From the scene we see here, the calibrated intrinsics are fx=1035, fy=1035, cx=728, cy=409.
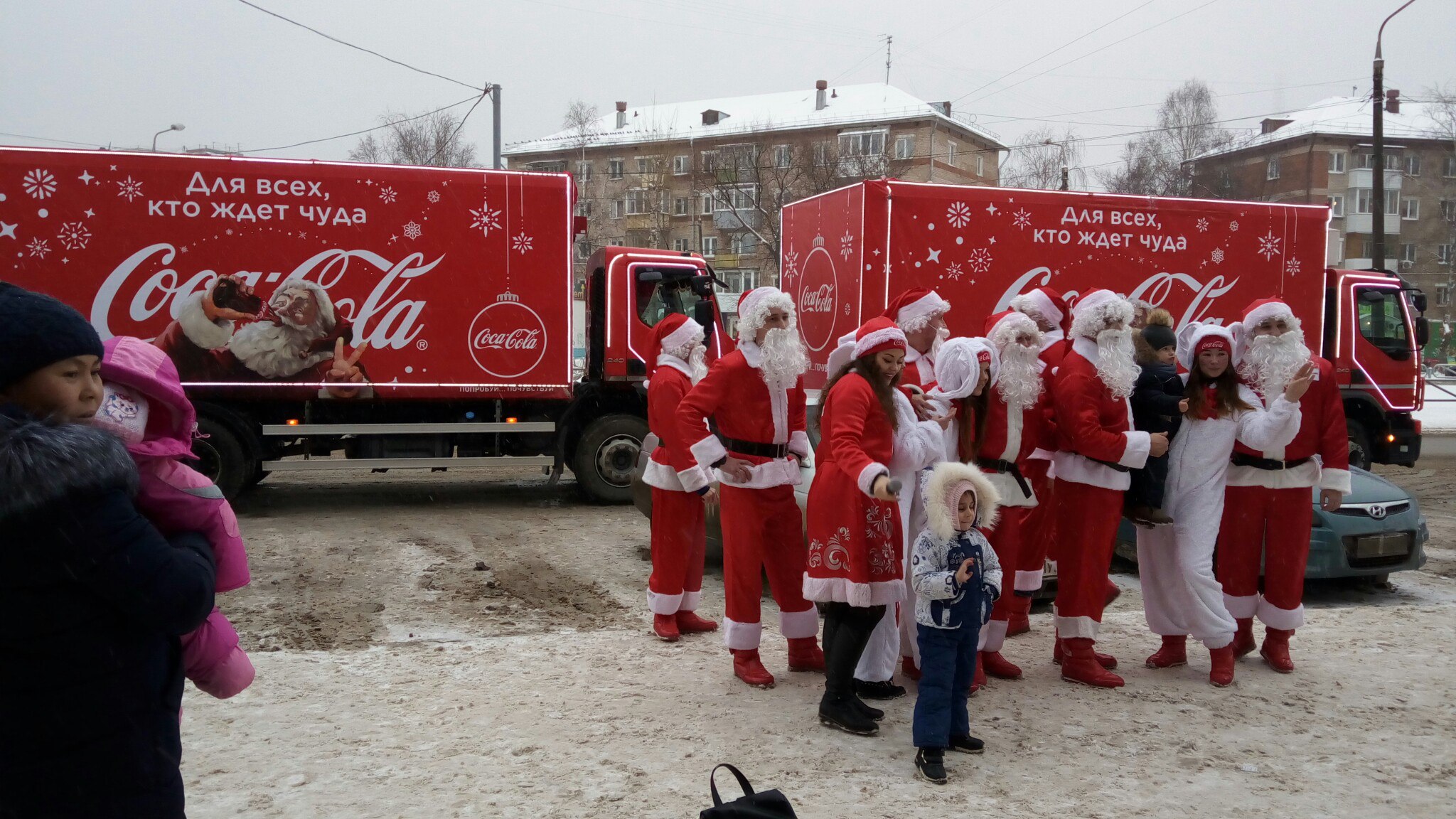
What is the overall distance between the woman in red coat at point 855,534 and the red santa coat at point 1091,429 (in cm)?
98

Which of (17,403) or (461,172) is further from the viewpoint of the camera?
(461,172)

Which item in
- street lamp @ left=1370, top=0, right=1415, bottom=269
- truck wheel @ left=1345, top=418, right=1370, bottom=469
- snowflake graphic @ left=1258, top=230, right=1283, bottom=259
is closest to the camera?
snowflake graphic @ left=1258, top=230, right=1283, bottom=259

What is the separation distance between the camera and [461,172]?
10023 millimetres

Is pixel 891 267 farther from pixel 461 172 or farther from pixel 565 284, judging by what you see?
pixel 461 172

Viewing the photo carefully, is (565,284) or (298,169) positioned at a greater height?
(298,169)

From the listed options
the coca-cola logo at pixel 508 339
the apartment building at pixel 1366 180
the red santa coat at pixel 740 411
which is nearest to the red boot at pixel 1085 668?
the red santa coat at pixel 740 411

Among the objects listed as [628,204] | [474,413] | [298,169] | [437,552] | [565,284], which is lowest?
[437,552]

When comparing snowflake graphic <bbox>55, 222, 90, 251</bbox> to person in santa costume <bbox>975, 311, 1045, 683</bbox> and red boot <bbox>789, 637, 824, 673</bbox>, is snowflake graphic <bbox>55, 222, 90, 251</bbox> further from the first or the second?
person in santa costume <bbox>975, 311, 1045, 683</bbox>

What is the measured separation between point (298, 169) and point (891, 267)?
570cm

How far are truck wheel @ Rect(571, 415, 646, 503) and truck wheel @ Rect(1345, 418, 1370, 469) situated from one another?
8489 millimetres

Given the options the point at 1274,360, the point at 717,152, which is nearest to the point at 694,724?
the point at 1274,360

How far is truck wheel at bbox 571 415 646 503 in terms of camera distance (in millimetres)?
10695

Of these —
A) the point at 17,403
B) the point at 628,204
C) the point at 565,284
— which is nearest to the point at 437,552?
the point at 565,284

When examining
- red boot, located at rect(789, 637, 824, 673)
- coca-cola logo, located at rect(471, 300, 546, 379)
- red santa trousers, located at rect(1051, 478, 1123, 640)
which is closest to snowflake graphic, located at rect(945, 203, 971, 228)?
coca-cola logo, located at rect(471, 300, 546, 379)
